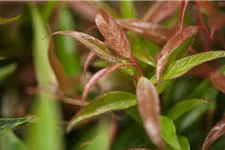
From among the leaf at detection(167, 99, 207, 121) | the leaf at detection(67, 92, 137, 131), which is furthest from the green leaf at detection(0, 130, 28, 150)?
the leaf at detection(167, 99, 207, 121)

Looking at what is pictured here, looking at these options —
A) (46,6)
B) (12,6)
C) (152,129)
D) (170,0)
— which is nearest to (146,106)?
(152,129)

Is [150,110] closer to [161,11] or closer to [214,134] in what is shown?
[214,134]

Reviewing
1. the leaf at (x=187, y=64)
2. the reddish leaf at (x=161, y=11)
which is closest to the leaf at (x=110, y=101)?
the leaf at (x=187, y=64)

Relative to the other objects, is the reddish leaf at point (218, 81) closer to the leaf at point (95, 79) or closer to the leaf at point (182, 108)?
the leaf at point (182, 108)

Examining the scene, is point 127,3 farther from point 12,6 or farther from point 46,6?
point 12,6

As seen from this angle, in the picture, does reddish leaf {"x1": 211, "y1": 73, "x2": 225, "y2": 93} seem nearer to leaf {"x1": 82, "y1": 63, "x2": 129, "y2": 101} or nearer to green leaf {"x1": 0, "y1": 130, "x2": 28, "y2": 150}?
leaf {"x1": 82, "y1": 63, "x2": 129, "y2": 101}

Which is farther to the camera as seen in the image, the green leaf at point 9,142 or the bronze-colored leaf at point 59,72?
the bronze-colored leaf at point 59,72
